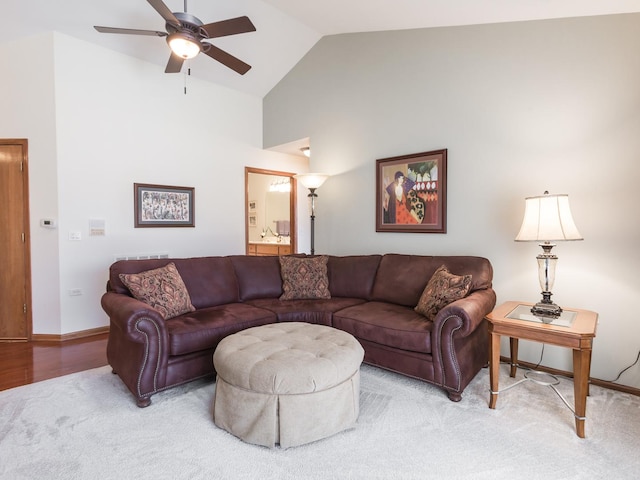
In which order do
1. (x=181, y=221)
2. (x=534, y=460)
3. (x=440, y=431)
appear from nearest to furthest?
(x=534, y=460) < (x=440, y=431) < (x=181, y=221)

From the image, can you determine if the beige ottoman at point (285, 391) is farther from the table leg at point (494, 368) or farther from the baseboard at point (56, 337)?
the baseboard at point (56, 337)

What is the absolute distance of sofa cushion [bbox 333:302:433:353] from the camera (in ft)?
8.25

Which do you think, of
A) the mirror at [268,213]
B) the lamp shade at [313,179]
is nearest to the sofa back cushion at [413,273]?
the lamp shade at [313,179]

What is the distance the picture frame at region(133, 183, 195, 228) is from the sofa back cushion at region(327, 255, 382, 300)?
2159 mm

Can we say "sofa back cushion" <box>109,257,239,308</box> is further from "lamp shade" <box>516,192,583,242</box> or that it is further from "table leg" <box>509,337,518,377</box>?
"lamp shade" <box>516,192,583,242</box>

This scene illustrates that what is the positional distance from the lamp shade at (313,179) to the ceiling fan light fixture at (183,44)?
6.10 feet

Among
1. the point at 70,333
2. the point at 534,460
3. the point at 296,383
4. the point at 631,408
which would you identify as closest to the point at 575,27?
the point at 631,408

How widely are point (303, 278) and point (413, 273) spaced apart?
109 centimetres

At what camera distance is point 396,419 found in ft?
7.15

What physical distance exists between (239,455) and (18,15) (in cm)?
434

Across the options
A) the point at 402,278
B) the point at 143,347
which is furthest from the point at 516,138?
the point at 143,347

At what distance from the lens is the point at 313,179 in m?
4.36

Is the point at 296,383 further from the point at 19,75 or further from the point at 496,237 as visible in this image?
the point at 19,75

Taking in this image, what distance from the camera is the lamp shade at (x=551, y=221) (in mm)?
2279
